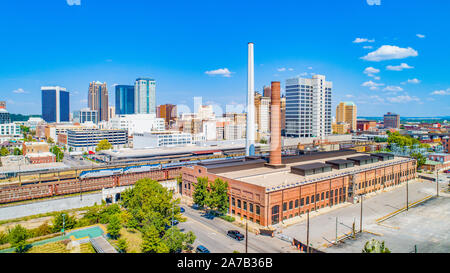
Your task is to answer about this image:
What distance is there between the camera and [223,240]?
30984 mm

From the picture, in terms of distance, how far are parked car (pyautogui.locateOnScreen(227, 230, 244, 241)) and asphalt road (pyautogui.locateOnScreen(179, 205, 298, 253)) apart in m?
0.36

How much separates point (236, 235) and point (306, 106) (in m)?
92.0

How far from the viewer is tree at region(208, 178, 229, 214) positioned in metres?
37.6

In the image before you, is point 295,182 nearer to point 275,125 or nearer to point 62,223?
point 275,125

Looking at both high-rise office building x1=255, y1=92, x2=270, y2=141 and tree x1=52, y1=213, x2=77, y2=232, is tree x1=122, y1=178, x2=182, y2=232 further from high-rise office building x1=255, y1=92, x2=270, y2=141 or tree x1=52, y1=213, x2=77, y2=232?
high-rise office building x1=255, y1=92, x2=270, y2=141

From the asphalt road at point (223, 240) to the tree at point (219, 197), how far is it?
1619 mm

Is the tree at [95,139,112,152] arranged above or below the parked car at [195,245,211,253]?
above

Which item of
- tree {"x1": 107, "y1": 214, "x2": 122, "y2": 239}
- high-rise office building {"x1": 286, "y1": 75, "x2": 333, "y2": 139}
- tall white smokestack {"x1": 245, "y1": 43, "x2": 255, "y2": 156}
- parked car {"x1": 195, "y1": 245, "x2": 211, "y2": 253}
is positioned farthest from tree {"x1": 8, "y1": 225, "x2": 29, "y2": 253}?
high-rise office building {"x1": 286, "y1": 75, "x2": 333, "y2": 139}

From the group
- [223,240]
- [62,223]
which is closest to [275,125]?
[223,240]

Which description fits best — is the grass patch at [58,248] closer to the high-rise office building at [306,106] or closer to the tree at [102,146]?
the tree at [102,146]

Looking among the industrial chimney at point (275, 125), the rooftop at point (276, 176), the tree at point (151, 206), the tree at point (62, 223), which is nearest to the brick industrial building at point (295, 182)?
the rooftop at point (276, 176)

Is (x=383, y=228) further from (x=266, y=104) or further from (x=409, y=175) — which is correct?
(x=266, y=104)

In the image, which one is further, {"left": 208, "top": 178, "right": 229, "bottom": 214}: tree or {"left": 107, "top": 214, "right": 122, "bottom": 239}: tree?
{"left": 208, "top": 178, "right": 229, "bottom": 214}: tree
